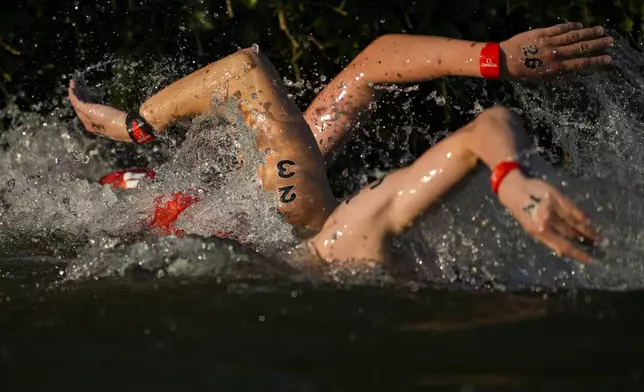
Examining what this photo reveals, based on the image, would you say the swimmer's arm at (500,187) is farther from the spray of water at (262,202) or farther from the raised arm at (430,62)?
the raised arm at (430,62)

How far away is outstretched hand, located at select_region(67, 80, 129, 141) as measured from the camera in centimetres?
432

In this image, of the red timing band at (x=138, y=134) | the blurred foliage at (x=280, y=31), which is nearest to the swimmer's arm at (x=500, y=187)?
the red timing band at (x=138, y=134)

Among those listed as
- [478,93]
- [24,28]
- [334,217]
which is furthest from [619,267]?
[24,28]

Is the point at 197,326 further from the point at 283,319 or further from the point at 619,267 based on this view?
the point at 619,267

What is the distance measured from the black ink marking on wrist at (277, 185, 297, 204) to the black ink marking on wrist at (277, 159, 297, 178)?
1.6 inches

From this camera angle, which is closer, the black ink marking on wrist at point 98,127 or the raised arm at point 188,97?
the raised arm at point 188,97

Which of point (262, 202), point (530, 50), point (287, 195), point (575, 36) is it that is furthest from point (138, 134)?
point (575, 36)

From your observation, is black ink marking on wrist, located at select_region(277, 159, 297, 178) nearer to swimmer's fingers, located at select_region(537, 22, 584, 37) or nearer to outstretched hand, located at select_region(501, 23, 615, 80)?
outstretched hand, located at select_region(501, 23, 615, 80)

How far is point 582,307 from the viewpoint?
3070mm

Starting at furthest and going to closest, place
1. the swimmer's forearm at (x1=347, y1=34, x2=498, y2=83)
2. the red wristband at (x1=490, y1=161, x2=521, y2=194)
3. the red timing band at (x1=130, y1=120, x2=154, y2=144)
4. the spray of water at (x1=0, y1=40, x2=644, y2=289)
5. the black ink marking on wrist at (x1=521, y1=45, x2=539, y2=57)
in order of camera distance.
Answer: the red timing band at (x1=130, y1=120, x2=154, y2=144) < the swimmer's forearm at (x1=347, y1=34, x2=498, y2=83) < the black ink marking on wrist at (x1=521, y1=45, x2=539, y2=57) < the spray of water at (x1=0, y1=40, x2=644, y2=289) < the red wristband at (x1=490, y1=161, x2=521, y2=194)

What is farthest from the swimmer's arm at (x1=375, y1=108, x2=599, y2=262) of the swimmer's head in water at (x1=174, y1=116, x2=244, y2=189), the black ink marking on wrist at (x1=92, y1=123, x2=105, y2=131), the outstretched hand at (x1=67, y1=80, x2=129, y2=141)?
the black ink marking on wrist at (x1=92, y1=123, x2=105, y2=131)

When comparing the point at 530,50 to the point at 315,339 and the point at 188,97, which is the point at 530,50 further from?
the point at 315,339

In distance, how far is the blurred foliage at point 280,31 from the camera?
17.6 feet

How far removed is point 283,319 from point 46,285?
102 centimetres
